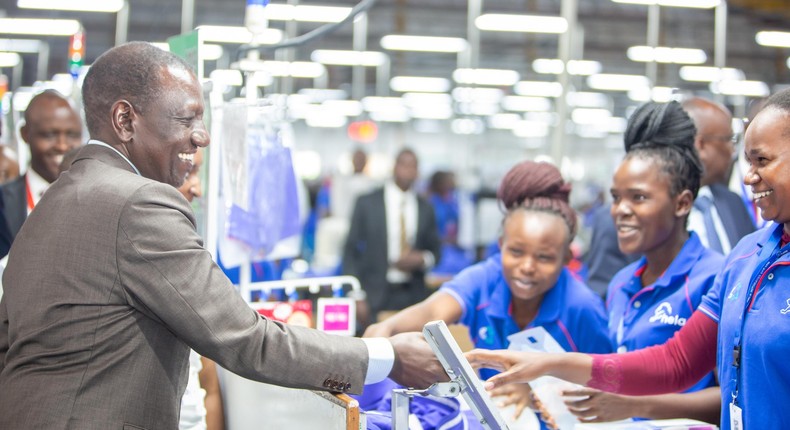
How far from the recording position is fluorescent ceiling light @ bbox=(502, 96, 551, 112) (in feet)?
73.0

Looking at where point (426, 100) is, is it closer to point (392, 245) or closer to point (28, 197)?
point (392, 245)

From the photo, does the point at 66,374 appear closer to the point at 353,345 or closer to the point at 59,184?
the point at 59,184

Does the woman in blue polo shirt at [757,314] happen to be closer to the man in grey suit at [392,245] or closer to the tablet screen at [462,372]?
the tablet screen at [462,372]

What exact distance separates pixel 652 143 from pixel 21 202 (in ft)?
9.18

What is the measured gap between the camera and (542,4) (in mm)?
16062

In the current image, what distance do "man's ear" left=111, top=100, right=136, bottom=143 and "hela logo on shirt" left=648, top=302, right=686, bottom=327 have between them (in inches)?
63.0

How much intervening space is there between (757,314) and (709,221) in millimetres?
1612

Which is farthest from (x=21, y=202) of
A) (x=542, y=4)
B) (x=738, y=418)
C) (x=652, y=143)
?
(x=542, y=4)

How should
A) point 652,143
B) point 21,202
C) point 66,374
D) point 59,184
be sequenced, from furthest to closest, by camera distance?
point 21,202, point 652,143, point 59,184, point 66,374

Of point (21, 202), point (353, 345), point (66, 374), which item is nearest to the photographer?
point (66, 374)

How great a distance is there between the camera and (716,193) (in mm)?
3551

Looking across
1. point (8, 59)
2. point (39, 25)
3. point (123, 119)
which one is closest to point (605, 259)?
point (123, 119)

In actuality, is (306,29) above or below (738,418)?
above

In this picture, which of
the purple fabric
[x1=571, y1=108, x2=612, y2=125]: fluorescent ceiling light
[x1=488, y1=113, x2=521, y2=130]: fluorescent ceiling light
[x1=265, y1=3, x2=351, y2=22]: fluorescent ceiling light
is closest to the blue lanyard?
the purple fabric
